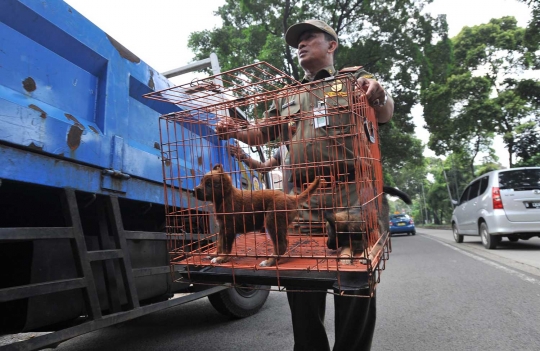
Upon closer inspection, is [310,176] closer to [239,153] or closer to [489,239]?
[239,153]

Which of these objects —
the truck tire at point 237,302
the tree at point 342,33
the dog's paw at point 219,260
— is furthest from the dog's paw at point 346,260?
the tree at point 342,33

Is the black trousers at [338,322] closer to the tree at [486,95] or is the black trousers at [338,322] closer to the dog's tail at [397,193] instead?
the dog's tail at [397,193]

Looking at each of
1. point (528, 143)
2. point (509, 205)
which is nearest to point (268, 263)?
point (509, 205)

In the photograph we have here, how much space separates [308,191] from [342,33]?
14.4m

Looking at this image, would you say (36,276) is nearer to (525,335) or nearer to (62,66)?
(62,66)

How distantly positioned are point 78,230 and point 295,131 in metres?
1.29

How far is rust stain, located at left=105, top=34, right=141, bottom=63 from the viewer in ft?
7.81

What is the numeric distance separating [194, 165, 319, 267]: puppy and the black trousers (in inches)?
19.8

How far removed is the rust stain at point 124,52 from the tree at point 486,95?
15.0m

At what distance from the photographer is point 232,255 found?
1.70m

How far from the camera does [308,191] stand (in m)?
1.76

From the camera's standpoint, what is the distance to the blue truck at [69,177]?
168 centimetres

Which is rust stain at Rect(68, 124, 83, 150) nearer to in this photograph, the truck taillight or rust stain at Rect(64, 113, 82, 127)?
rust stain at Rect(64, 113, 82, 127)

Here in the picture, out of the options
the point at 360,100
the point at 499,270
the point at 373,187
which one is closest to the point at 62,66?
the point at 360,100
